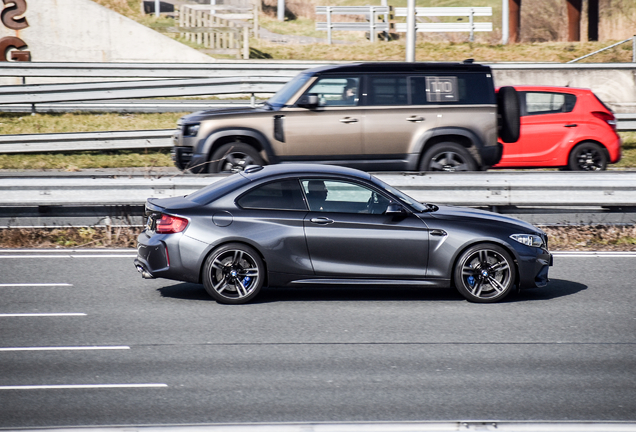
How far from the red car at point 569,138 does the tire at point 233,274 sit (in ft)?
25.1

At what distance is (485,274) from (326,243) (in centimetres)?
157

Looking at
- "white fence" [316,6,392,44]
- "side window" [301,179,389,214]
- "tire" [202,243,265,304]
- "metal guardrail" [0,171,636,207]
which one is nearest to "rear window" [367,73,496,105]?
"metal guardrail" [0,171,636,207]

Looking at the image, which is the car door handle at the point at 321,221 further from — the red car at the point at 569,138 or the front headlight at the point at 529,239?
the red car at the point at 569,138

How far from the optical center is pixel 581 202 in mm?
10703

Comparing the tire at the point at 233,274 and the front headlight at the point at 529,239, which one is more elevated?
the front headlight at the point at 529,239

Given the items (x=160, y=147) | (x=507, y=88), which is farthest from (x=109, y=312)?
(x=160, y=147)

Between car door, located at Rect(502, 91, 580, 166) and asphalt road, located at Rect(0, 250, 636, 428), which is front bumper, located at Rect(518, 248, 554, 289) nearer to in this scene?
asphalt road, located at Rect(0, 250, 636, 428)

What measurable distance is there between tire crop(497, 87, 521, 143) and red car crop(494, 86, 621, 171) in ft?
6.96

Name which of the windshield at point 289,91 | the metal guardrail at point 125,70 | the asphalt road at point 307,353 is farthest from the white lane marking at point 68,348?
Answer: the metal guardrail at point 125,70

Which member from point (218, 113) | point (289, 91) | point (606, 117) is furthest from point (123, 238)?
point (606, 117)

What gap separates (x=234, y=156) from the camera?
11.9m

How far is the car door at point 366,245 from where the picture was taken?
26.0 ft

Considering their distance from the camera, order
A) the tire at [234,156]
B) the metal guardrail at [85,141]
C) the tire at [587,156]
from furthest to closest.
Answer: the metal guardrail at [85,141], the tire at [587,156], the tire at [234,156]

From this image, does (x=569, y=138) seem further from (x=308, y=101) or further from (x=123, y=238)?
(x=123, y=238)
